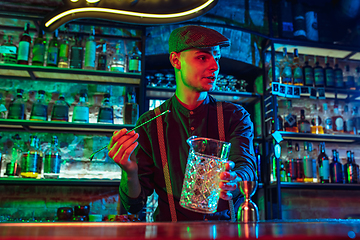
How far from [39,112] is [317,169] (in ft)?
8.24

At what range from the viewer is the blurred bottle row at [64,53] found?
269cm

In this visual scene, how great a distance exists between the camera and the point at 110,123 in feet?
8.77

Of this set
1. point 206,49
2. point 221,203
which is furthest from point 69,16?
point 221,203

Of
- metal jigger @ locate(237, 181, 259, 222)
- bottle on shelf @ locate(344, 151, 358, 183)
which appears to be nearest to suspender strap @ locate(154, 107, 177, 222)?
metal jigger @ locate(237, 181, 259, 222)

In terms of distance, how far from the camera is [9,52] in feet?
8.89

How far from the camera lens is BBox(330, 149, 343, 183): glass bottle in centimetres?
306

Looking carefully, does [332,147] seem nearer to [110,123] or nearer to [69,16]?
[110,123]

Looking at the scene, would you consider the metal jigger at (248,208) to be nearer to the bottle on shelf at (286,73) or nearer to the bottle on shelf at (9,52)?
the bottle on shelf at (9,52)

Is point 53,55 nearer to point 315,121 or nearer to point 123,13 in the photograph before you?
point 123,13

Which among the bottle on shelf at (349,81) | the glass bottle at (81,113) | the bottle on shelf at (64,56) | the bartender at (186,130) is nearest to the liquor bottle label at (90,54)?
the bottle on shelf at (64,56)

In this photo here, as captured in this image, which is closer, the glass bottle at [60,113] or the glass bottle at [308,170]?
the glass bottle at [60,113]

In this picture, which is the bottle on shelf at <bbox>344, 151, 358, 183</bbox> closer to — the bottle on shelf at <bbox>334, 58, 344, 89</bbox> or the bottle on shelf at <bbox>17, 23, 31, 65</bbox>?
the bottle on shelf at <bbox>334, 58, 344, 89</bbox>

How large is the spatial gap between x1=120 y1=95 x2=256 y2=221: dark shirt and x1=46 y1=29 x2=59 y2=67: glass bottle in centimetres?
151

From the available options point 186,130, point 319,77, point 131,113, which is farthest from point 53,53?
point 319,77
